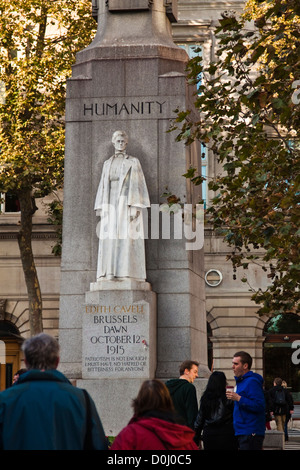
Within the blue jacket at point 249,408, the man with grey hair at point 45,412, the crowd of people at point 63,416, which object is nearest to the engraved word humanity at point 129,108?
the blue jacket at point 249,408

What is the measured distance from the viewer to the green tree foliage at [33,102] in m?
32.1

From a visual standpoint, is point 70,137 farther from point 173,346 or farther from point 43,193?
point 43,193

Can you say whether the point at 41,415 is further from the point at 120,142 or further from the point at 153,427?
the point at 120,142

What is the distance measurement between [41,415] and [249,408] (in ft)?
18.5

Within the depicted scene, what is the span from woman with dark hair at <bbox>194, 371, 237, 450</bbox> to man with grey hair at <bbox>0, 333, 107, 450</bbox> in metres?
5.14

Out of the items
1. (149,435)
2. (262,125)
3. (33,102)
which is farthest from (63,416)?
(33,102)

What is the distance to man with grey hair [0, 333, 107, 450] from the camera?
6.48 meters

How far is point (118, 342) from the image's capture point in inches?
637

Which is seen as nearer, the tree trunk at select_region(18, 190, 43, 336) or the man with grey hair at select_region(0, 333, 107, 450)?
the man with grey hair at select_region(0, 333, 107, 450)

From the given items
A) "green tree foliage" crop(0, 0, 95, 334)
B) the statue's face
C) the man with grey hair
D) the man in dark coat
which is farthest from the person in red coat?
"green tree foliage" crop(0, 0, 95, 334)

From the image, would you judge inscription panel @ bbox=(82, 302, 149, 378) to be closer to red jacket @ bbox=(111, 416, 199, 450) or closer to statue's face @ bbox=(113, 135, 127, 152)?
statue's face @ bbox=(113, 135, 127, 152)

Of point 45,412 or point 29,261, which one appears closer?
point 45,412
